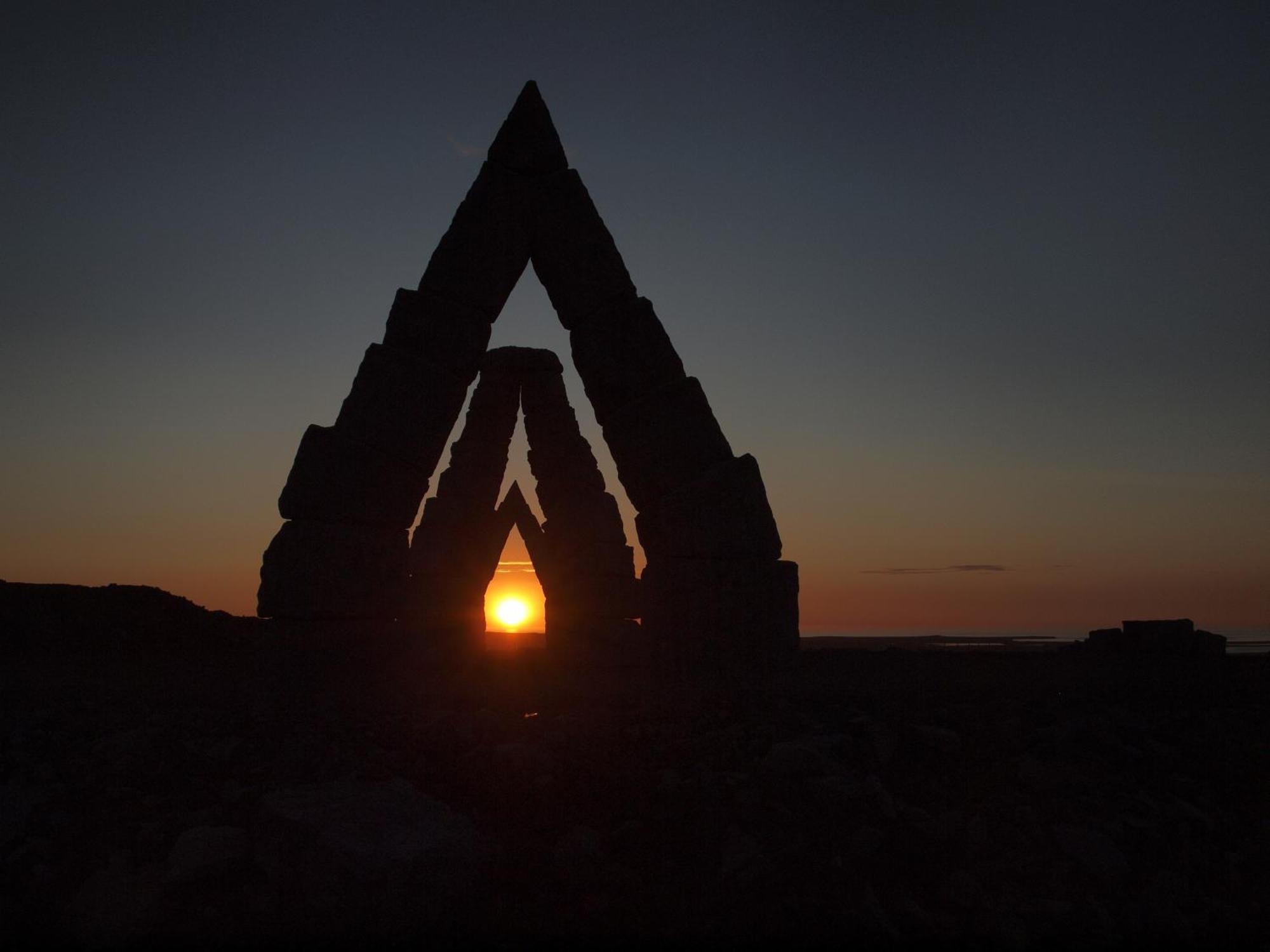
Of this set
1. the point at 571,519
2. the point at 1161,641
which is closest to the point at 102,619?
the point at 571,519

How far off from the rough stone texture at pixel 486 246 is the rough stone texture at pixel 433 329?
12cm

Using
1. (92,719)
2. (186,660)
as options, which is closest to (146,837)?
(92,719)

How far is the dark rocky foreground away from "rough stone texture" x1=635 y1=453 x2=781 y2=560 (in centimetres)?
182

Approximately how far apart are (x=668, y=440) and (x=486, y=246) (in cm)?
259

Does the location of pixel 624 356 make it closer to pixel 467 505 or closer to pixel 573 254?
pixel 573 254

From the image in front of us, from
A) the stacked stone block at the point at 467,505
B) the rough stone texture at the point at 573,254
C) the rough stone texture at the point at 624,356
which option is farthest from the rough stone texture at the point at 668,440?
the stacked stone block at the point at 467,505

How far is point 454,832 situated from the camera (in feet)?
13.7

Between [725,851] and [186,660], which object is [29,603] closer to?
[186,660]

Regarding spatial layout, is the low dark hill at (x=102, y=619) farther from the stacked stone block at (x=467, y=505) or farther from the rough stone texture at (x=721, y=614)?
the rough stone texture at (x=721, y=614)

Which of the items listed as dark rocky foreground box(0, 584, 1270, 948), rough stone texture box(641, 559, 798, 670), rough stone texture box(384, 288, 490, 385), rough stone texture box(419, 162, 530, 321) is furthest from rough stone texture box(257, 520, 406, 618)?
rough stone texture box(641, 559, 798, 670)

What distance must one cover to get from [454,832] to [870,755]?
216 cm

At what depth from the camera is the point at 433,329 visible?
9.10 m

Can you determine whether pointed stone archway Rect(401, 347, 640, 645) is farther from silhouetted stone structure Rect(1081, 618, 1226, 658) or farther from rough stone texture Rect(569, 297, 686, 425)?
silhouetted stone structure Rect(1081, 618, 1226, 658)

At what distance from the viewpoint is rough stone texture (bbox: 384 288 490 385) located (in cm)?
909
